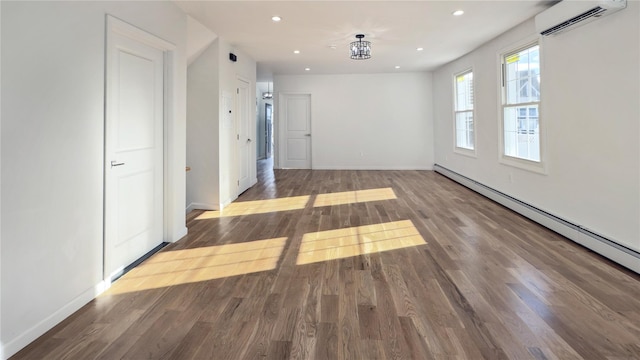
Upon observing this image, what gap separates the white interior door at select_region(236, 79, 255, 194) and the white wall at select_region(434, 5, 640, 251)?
4.30 meters

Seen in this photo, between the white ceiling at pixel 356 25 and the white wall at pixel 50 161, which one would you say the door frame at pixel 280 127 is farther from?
the white wall at pixel 50 161

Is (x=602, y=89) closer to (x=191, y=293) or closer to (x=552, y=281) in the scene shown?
(x=552, y=281)

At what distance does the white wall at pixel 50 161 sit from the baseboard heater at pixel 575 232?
4.04 meters

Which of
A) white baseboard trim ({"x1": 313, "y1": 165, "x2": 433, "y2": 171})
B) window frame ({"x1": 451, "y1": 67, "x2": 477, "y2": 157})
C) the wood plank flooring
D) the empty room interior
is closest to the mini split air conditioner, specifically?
the empty room interior

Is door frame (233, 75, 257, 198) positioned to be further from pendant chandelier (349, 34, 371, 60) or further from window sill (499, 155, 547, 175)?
window sill (499, 155, 547, 175)

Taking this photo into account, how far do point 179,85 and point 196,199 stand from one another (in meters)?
2.00

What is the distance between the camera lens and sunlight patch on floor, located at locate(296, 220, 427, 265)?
127 inches

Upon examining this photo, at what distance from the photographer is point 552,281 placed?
2.57m

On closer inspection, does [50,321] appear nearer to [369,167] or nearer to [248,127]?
[248,127]

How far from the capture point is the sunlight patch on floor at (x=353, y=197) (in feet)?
18.2

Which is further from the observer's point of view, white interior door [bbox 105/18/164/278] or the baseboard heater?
the baseboard heater

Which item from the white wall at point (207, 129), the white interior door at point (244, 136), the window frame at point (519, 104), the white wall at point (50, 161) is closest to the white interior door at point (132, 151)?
the white wall at point (50, 161)

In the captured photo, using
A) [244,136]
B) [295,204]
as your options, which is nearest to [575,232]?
[295,204]

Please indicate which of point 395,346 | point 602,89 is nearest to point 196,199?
point 395,346
